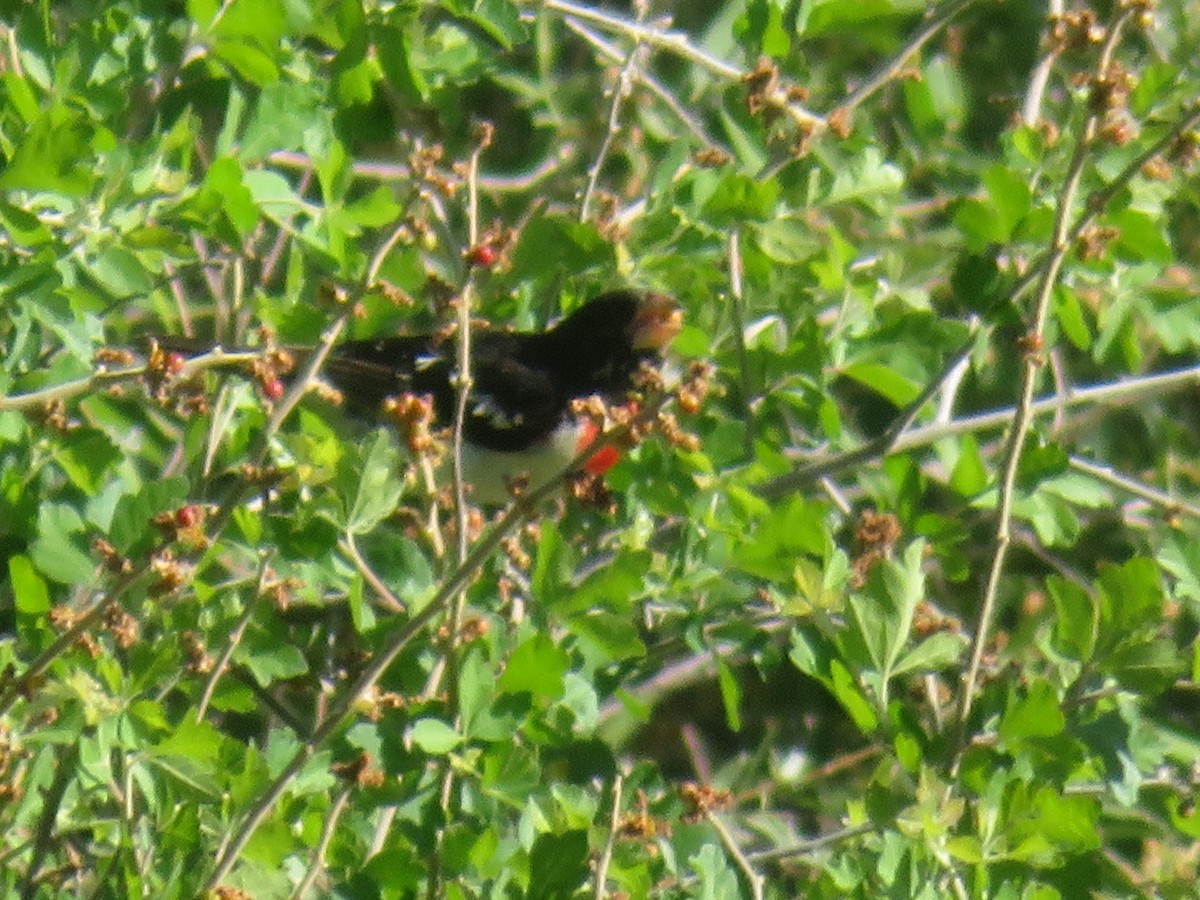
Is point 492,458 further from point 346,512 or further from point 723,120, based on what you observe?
point 346,512

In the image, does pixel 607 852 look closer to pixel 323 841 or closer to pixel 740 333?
pixel 323 841

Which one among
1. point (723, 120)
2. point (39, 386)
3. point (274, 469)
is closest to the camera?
point (274, 469)

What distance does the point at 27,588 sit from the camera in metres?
2.55

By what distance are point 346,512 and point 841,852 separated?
2.30ft

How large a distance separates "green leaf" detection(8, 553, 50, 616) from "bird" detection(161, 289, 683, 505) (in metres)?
1.89

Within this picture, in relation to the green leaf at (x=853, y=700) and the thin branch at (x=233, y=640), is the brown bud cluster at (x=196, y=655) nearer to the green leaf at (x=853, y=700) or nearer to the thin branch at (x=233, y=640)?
the thin branch at (x=233, y=640)

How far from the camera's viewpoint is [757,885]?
95.6 inches

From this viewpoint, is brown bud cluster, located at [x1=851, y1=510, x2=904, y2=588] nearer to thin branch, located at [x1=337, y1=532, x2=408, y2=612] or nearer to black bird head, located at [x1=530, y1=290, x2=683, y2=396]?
thin branch, located at [x1=337, y1=532, x2=408, y2=612]

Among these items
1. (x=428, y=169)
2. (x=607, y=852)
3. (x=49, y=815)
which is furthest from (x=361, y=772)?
(x=428, y=169)

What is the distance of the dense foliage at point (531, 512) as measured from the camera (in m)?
2.35

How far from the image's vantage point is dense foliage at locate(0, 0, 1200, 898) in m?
2.35

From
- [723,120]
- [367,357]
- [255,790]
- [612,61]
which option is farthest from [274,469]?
[367,357]

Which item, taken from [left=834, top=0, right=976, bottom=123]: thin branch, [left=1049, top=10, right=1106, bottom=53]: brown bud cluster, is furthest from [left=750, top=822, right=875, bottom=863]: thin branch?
[left=834, top=0, right=976, bottom=123]: thin branch

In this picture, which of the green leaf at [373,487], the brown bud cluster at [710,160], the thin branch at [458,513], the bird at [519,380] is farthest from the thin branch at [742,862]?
the bird at [519,380]
